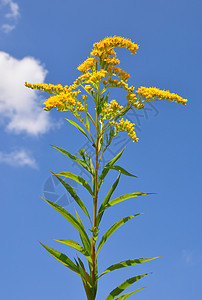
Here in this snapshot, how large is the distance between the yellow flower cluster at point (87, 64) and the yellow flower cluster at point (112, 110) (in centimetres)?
73

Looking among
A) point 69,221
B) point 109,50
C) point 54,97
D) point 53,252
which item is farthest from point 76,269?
point 109,50

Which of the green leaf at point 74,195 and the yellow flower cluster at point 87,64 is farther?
the yellow flower cluster at point 87,64

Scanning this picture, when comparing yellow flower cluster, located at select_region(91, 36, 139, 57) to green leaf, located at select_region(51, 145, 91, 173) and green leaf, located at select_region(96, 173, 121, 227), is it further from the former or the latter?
green leaf, located at select_region(96, 173, 121, 227)

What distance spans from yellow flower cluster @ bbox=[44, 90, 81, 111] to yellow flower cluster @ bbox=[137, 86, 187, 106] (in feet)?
3.28

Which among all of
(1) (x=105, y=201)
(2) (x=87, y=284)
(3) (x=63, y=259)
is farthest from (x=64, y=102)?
(2) (x=87, y=284)

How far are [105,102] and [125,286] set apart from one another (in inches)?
109

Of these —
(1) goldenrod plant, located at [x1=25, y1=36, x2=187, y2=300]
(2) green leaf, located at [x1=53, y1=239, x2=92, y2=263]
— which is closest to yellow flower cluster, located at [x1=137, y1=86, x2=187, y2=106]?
(1) goldenrod plant, located at [x1=25, y1=36, x2=187, y2=300]

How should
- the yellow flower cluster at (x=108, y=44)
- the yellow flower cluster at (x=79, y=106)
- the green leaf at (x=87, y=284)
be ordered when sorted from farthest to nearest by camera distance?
the yellow flower cluster at (x=108, y=44) < the yellow flower cluster at (x=79, y=106) < the green leaf at (x=87, y=284)

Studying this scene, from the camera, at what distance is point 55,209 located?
4.24 metres

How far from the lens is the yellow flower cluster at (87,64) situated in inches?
187

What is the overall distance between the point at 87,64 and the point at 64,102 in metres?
0.81

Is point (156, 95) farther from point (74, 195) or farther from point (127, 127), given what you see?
point (74, 195)

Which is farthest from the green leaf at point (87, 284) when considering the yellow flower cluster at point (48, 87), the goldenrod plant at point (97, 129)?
the yellow flower cluster at point (48, 87)

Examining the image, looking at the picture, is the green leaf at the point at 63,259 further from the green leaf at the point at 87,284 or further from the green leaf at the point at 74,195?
the green leaf at the point at 74,195
